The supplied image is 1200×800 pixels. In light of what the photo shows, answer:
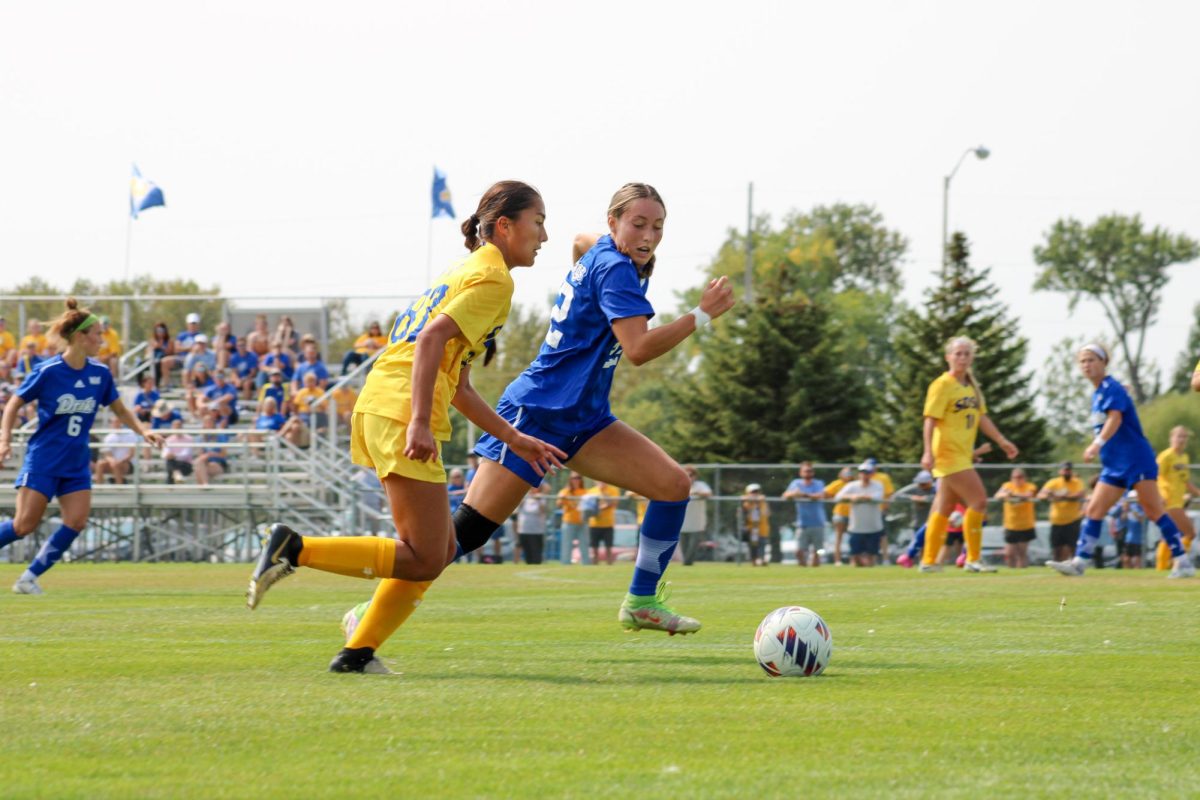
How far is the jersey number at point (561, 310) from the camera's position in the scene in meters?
8.24

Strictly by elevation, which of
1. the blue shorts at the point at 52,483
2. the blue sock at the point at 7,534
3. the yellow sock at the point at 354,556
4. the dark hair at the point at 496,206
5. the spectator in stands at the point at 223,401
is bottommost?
the blue sock at the point at 7,534

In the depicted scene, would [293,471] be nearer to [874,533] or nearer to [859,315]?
[874,533]

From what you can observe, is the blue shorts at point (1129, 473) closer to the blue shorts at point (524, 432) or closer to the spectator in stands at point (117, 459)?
the blue shorts at point (524, 432)

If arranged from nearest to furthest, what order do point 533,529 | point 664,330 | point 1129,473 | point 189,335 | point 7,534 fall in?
point 664,330 < point 7,534 < point 1129,473 < point 533,529 < point 189,335

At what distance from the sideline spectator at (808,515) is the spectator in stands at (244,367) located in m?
10.0

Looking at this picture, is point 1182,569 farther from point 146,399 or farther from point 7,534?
point 146,399

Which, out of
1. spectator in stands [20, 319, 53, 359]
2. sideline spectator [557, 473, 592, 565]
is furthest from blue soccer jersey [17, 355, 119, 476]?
spectator in stands [20, 319, 53, 359]

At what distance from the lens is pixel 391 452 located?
257 inches

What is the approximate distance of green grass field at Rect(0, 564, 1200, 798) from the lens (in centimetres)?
420

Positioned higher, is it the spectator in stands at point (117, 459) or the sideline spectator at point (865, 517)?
the spectator in stands at point (117, 459)

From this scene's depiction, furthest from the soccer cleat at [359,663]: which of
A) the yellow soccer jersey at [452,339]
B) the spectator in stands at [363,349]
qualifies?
the spectator in stands at [363,349]

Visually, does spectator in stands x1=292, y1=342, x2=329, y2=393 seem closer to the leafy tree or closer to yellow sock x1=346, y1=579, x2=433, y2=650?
yellow sock x1=346, y1=579, x2=433, y2=650

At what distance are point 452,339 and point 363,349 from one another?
21.3 m

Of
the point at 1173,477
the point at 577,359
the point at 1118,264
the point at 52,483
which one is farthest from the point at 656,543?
the point at 1118,264
